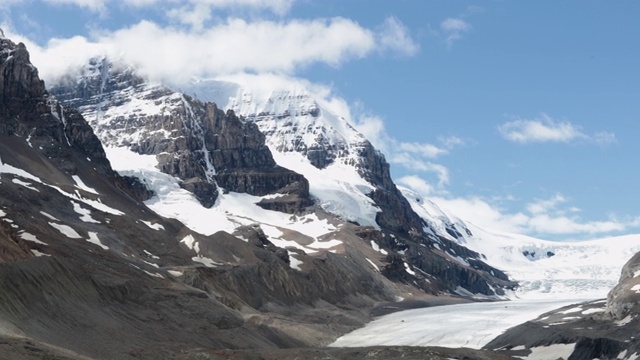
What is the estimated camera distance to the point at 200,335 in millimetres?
137750

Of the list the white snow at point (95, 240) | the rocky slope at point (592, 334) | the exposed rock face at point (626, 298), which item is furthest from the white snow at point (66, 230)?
the exposed rock face at point (626, 298)

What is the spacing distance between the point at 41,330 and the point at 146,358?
37.1 ft

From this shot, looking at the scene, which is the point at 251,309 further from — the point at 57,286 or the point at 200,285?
the point at 57,286

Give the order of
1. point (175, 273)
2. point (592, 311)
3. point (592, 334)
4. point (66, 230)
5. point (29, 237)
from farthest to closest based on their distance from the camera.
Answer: point (592, 311)
point (175, 273)
point (66, 230)
point (29, 237)
point (592, 334)

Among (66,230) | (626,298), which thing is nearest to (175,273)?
(66,230)

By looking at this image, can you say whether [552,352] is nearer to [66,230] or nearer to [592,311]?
[592,311]

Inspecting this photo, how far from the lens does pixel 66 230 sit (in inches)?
7249

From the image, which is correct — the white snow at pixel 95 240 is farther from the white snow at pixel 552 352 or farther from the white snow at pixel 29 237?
the white snow at pixel 552 352

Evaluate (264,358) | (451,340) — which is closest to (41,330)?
(264,358)

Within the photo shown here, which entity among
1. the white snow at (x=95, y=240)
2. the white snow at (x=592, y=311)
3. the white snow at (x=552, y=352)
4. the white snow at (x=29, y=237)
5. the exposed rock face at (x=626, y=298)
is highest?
the white snow at (x=95, y=240)

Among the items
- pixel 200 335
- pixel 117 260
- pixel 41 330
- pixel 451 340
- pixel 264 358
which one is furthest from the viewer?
pixel 451 340

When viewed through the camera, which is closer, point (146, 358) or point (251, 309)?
point (146, 358)

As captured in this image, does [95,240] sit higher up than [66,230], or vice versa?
[66,230]

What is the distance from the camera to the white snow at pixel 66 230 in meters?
182
